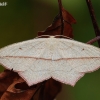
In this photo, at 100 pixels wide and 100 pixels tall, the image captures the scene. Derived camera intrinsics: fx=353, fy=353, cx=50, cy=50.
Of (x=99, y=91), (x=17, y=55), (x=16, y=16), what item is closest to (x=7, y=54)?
(x=17, y=55)

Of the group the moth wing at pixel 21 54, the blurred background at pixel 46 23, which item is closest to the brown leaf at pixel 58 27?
the moth wing at pixel 21 54

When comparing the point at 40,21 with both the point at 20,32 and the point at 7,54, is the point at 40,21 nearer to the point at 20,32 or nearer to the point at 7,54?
the point at 20,32

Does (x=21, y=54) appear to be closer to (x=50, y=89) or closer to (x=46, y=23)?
(x=50, y=89)

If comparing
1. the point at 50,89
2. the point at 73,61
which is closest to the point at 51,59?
the point at 73,61

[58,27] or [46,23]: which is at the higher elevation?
[58,27]

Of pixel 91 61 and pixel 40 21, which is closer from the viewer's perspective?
pixel 91 61

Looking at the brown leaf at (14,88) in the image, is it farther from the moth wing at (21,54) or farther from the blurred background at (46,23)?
the blurred background at (46,23)

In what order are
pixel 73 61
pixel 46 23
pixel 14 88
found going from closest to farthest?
pixel 73 61 → pixel 14 88 → pixel 46 23
